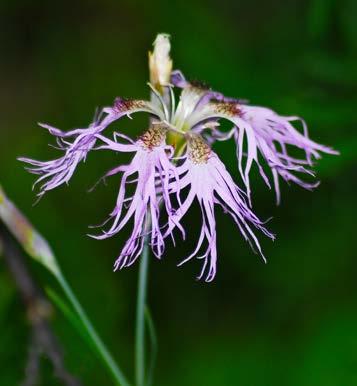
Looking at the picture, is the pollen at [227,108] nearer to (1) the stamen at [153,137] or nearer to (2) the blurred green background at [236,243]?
(1) the stamen at [153,137]

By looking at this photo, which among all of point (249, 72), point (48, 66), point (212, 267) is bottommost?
point (212, 267)

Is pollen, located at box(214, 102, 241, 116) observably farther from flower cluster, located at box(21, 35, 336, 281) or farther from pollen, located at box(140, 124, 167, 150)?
pollen, located at box(140, 124, 167, 150)

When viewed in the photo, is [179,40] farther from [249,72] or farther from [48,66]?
[48,66]

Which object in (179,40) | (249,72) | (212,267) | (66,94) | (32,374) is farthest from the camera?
(66,94)

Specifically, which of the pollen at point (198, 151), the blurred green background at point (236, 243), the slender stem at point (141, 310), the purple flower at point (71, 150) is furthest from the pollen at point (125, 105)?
the blurred green background at point (236, 243)

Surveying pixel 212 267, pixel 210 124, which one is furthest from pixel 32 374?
pixel 210 124

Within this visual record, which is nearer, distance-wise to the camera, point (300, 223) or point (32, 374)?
point (32, 374)

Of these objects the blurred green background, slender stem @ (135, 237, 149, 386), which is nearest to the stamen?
slender stem @ (135, 237, 149, 386)
